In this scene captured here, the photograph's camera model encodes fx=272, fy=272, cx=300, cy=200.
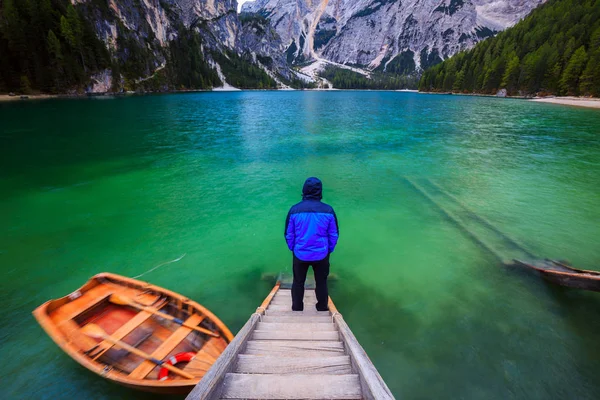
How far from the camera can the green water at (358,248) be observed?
252 inches

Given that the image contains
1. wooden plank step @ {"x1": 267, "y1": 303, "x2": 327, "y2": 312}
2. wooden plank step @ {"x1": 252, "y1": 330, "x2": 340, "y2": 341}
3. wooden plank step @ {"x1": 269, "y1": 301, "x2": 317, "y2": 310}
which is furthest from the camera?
wooden plank step @ {"x1": 269, "y1": 301, "x2": 317, "y2": 310}

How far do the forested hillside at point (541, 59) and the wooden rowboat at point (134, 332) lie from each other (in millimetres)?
134404

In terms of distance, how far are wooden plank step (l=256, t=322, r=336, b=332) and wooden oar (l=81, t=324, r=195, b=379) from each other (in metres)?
1.48

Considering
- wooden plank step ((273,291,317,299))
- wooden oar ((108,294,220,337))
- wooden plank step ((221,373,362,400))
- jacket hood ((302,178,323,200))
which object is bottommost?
wooden plank step ((273,291,317,299))

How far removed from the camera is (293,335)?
16.5 ft

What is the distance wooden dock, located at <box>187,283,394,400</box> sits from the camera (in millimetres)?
3148

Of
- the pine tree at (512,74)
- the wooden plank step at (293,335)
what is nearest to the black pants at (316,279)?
the wooden plank step at (293,335)

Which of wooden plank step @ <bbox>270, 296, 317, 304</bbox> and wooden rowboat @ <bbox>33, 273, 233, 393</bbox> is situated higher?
wooden rowboat @ <bbox>33, 273, 233, 393</bbox>

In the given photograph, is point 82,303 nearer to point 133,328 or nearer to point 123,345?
point 133,328

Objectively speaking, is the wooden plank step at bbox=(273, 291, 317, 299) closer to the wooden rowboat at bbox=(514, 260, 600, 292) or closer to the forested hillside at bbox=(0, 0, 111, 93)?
the wooden rowboat at bbox=(514, 260, 600, 292)

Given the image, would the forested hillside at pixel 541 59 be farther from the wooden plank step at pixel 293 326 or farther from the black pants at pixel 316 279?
the wooden plank step at pixel 293 326

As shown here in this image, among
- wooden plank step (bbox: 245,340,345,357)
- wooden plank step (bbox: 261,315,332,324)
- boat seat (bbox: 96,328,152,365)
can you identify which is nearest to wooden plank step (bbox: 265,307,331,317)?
wooden plank step (bbox: 261,315,332,324)

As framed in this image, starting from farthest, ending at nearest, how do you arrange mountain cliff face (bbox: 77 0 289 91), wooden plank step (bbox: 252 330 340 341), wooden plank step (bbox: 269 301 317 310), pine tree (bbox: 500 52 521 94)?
mountain cliff face (bbox: 77 0 289 91)
pine tree (bbox: 500 52 521 94)
wooden plank step (bbox: 269 301 317 310)
wooden plank step (bbox: 252 330 340 341)

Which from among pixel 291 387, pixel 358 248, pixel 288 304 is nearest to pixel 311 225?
pixel 291 387
